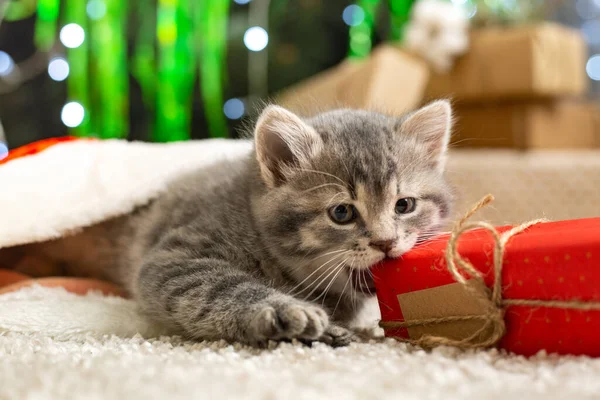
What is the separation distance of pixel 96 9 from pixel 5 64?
0.63m

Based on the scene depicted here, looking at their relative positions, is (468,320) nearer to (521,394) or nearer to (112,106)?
(521,394)

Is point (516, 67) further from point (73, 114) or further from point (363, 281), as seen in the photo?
point (73, 114)

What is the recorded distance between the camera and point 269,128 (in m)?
1.35

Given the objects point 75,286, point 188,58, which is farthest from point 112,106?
point 75,286

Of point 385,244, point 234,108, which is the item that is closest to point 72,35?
point 234,108

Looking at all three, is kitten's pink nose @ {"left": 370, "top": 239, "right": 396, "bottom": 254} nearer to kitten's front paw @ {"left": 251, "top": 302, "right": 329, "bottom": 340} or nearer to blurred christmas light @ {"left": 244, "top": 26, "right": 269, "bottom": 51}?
kitten's front paw @ {"left": 251, "top": 302, "right": 329, "bottom": 340}

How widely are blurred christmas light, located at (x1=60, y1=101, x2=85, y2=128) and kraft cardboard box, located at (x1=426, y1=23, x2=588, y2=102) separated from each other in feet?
6.74

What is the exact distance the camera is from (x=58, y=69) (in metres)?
3.37

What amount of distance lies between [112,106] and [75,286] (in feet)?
6.49

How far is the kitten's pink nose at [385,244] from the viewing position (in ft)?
3.79

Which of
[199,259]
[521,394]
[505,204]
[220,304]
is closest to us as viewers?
[521,394]

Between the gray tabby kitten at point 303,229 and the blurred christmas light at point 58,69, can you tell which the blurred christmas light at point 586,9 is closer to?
the gray tabby kitten at point 303,229

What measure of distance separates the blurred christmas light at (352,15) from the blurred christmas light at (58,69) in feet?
6.10

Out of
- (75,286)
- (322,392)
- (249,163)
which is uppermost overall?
(249,163)
